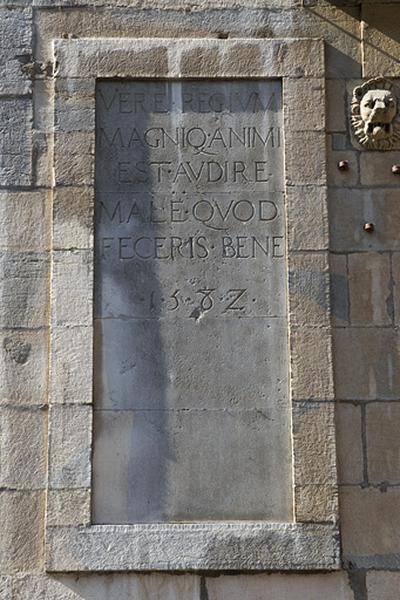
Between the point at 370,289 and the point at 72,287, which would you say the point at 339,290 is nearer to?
the point at 370,289

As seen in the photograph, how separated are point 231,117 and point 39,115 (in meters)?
1.22

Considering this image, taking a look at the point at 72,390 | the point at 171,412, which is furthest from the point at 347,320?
the point at 72,390

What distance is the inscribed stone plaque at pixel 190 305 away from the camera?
264 inches

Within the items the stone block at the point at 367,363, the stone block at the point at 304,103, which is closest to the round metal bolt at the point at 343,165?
the stone block at the point at 304,103

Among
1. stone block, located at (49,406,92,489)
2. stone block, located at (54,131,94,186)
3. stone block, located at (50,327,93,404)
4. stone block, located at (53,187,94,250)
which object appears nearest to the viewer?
stone block, located at (49,406,92,489)

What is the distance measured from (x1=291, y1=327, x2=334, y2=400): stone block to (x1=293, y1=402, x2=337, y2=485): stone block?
73mm

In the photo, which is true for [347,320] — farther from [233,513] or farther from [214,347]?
[233,513]

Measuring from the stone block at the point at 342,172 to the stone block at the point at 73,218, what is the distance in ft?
4.96

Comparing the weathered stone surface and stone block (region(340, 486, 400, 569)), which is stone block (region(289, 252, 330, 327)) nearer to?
stone block (region(340, 486, 400, 569))

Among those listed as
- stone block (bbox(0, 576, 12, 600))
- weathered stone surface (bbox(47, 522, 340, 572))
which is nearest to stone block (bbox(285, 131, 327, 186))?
weathered stone surface (bbox(47, 522, 340, 572))

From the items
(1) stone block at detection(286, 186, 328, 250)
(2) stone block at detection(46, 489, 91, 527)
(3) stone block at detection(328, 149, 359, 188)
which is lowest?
(2) stone block at detection(46, 489, 91, 527)

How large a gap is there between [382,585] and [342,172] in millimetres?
2533

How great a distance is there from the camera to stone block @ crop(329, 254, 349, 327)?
6934mm

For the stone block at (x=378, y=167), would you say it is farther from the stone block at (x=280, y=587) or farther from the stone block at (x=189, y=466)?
the stone block at (x=280, y=587)
